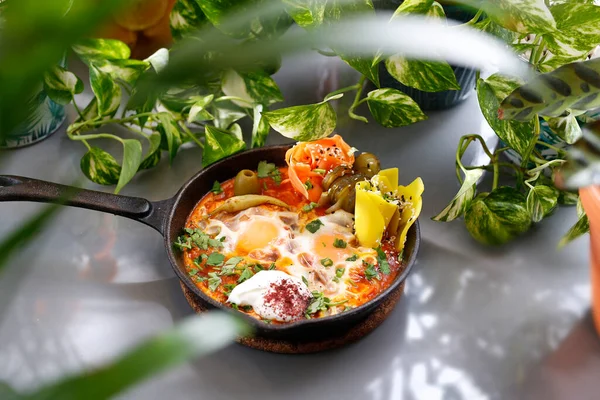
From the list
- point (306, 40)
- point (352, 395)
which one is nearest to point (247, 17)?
point (306, 40)

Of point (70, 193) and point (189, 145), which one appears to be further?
point (189, 145)

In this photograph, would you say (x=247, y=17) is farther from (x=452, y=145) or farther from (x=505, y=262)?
(x=452, y=145)

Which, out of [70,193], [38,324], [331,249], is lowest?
[38,324]

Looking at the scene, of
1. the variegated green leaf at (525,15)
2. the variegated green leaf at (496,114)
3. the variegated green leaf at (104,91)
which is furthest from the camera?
the variegated green leaf at (104,91)

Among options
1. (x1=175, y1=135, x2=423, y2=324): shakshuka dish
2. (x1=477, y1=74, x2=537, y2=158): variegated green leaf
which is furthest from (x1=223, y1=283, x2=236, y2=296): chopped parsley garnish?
(x1=477, y1=74, x2=537, y2=158): variegated green leaf

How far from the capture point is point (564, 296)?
0.71 metres

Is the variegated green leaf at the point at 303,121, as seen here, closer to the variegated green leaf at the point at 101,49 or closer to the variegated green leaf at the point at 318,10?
the variegated green leaf at the point at 318,10

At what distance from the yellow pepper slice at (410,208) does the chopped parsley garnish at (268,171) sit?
0.16 m

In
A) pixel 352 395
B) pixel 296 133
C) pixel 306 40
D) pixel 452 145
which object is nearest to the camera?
pixel 306 40

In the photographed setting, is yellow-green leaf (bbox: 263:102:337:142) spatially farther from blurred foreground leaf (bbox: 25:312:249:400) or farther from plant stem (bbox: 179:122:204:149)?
blurred foreground leaf (bbox: 25:312:249:400)

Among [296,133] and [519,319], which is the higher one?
[296,133]

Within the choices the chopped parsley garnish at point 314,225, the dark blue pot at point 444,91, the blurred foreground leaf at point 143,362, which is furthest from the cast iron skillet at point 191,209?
the blurred foreground leaf at point 143,362

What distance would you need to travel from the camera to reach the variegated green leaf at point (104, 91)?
0.77m

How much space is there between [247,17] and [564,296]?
2.25ft
